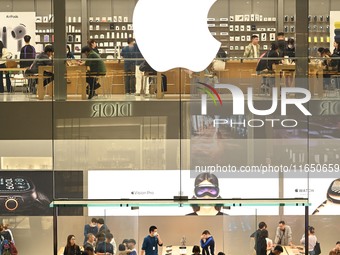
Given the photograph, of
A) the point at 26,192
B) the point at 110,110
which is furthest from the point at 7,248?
the point at 110,110

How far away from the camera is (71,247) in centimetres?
1294

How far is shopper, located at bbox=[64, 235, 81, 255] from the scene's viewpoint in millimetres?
12906

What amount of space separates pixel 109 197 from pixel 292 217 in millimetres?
2776

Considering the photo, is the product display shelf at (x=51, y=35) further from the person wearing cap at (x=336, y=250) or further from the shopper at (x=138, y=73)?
the person wearing cap at (x=336, y=250)

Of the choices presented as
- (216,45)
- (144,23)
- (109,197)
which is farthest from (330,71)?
(109,197)

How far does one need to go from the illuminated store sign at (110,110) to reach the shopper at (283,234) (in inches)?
104

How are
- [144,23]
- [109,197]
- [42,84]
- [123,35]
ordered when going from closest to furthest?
[109,197], [144,23], [42,84], [123,35]

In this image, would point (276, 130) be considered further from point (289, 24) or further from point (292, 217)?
point (289, 24)

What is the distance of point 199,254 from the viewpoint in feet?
45.8

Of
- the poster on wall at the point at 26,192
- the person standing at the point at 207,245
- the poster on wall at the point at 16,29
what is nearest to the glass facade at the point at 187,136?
the person standing at the point at 207,245

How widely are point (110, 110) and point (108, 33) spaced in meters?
8.85

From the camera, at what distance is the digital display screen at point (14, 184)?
16969 mm

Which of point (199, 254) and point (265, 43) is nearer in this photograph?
point (199, 254)

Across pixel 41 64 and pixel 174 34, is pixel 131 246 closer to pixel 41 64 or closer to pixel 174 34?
pixel 174 34
